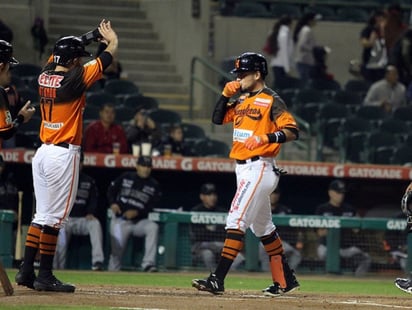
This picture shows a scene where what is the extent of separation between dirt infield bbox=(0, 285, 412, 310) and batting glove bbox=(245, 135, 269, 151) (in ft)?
3.77

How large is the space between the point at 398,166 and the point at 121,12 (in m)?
6.47

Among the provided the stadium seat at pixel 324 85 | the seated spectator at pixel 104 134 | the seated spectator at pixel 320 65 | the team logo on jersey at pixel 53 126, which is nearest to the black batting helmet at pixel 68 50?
the team logo on jersey at pixel 53 126

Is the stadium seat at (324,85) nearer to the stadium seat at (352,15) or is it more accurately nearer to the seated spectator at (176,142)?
the stadium seat at (352,15)

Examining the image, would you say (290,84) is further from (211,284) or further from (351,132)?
(211,284)

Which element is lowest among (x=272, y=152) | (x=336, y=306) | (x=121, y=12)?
(x=336, y=306)

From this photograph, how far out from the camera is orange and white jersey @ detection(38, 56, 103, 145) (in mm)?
9102

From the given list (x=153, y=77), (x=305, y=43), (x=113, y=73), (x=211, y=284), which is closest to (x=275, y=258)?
(x=211, y=284)

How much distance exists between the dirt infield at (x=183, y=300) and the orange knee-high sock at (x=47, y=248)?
0.61 ft

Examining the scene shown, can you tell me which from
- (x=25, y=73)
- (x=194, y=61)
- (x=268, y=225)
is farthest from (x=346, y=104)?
(x=268, y=225)

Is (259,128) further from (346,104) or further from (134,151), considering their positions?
(346,104)

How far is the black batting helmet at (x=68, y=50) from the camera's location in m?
9.20

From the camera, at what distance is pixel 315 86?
18.8m

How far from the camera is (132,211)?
14305 millimetres

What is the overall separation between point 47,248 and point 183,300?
1.15 m
